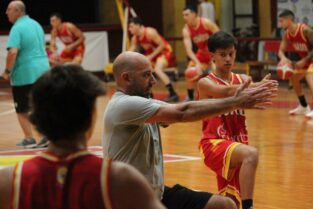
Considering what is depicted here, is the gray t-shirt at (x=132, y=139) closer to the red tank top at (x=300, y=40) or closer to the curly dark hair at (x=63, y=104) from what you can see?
the curly dark hair at (x=63, y=104)

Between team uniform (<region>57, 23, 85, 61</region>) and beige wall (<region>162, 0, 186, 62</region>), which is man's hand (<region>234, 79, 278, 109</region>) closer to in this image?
team uniform (<region>57, 23, 85, 61</region>)

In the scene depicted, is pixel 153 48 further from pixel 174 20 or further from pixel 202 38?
pixel 174 20

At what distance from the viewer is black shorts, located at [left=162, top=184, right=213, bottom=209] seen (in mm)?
4941

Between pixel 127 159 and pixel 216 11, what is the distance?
20.3m

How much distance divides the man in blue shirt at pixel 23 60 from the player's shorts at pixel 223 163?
5001 mm

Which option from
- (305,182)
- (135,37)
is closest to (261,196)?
(305,182)

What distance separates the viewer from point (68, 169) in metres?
2.81

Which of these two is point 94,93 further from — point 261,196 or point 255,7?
point 255,7

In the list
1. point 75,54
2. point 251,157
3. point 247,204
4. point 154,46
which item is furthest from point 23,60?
point 75,54

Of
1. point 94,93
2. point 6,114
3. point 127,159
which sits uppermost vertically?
point 94,93

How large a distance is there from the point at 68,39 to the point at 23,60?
312 inches

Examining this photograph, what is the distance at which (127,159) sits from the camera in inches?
186

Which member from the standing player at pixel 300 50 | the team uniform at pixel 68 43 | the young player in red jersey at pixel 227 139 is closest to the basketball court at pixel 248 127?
the standing player at pixel 300 50

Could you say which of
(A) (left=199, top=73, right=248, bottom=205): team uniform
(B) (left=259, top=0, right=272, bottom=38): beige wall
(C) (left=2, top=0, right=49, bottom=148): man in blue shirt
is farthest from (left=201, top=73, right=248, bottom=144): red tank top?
(B) (left=259, top=0, right=272, bottom=38): beige wall
